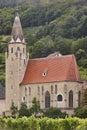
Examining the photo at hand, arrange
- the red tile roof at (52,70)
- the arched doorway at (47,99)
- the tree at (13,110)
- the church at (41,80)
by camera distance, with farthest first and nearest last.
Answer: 1. the arched doorway at (47,99)
2. the tree at (13,110)
3. the red tile roof at (52,70)
4. the church at (41,80)

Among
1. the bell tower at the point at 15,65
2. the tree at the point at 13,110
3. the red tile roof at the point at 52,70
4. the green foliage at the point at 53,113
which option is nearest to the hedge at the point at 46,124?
the green foliage at the point at 53,113

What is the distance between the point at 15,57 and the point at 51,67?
7660mm

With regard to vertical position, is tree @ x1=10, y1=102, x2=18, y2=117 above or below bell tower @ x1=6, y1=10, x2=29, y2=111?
below

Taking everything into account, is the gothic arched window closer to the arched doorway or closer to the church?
the church

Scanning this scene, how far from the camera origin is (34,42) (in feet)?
587

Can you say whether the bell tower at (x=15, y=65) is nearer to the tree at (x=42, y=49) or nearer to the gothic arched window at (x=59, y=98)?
the gothic arched window at (x=59, y=98)

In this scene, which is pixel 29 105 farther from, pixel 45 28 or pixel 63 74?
pixel 45 28

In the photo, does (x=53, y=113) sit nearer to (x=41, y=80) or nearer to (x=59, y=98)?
(x=59, y=98)

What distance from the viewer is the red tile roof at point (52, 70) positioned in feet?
352

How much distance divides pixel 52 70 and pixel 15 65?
7.89 meters

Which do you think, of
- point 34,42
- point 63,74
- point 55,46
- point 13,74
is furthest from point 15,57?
point 34,42

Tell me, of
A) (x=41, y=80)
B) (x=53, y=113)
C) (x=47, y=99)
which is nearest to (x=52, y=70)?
(x=41, y=80)

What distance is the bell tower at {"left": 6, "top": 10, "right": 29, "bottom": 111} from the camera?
112m

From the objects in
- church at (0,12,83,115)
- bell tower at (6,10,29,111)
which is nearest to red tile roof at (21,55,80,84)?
church at (0,12,83,115)
